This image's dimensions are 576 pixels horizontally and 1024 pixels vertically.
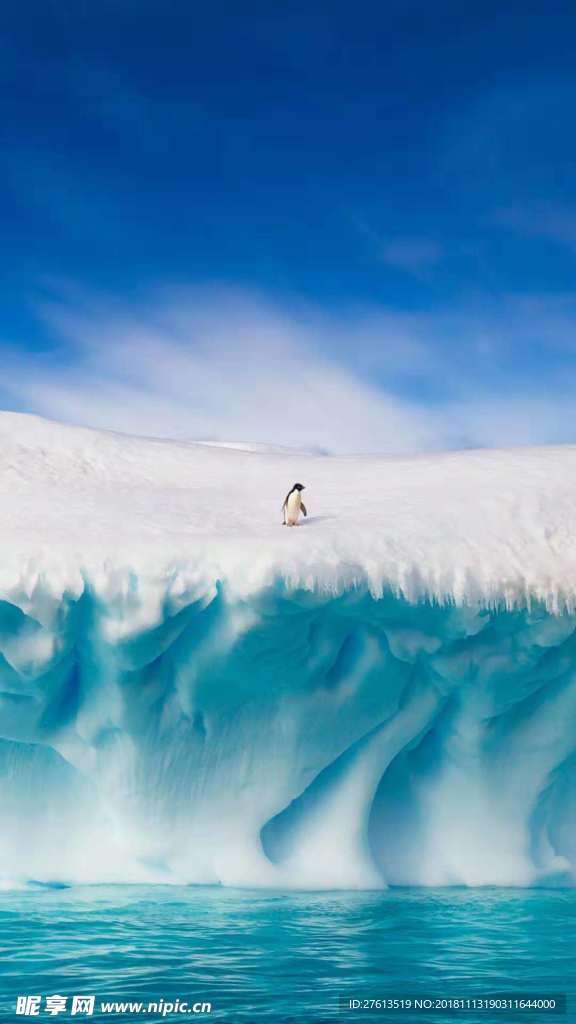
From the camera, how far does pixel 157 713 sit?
8641 millimetres

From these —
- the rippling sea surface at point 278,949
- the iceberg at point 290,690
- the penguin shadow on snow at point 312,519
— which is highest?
the penguin shadow on snow at point 312,519

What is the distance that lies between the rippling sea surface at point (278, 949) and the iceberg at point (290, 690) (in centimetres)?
52

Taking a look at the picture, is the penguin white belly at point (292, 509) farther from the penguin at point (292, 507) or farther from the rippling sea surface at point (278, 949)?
the rippling sea surface at point (278, 949)

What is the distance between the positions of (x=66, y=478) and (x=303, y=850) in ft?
13.5

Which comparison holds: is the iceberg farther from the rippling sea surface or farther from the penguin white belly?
the rippling sea surface

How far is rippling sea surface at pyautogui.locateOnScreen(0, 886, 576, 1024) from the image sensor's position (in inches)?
222

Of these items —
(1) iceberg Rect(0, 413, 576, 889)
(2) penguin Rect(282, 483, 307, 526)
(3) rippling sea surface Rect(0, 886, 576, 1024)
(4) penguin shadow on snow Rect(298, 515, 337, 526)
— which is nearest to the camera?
(3) rippling sea surface Rect(0, 886, 576, 1024)

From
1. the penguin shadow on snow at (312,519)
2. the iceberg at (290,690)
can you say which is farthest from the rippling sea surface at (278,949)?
the penguin shadow on snow at (312,519)

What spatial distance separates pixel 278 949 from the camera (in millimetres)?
6543

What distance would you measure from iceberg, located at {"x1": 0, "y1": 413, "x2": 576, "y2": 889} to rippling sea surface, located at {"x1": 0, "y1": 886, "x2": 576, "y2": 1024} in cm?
52

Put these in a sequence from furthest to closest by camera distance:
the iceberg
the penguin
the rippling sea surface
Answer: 1. the penguin
2. the iceberg
3. the rippling sea surface

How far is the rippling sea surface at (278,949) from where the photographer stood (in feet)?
18.5

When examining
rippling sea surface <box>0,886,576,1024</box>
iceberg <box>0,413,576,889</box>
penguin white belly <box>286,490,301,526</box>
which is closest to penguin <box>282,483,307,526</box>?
penguin white belly <box>286,490,301,526</box>

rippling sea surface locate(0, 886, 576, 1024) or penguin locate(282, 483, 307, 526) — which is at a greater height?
penguin locate(282, 483, 307, 526)
